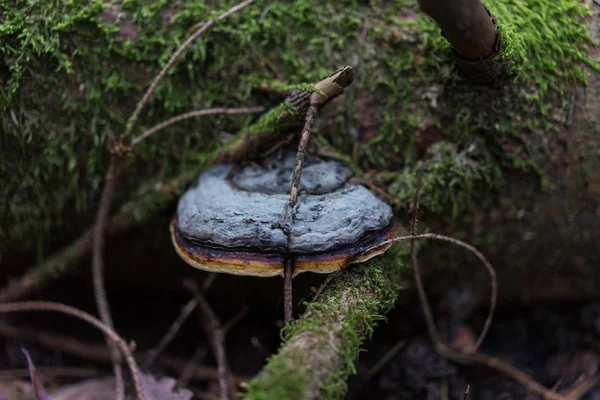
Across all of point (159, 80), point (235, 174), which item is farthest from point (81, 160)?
point (235, 174)

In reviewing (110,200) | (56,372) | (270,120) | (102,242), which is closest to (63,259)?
(102,242)

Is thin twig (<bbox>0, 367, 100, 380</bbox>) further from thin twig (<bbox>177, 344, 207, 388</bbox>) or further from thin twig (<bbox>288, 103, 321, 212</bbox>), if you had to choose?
thin twig (<bbox>288, 103, 321, 212</bbox>)

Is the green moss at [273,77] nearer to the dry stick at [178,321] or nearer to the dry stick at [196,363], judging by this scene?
the dry stick at [178,321]

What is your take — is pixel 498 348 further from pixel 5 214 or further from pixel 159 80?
pixel 5 214

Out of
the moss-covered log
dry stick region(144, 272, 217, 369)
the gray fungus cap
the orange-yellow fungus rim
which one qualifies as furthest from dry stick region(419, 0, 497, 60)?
dry stick region(144, 272, 217, 369)

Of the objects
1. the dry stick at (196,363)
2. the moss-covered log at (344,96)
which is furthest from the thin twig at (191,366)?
the moss-covered log at (344,96)

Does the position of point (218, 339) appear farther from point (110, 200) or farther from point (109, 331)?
point (110, 200)
